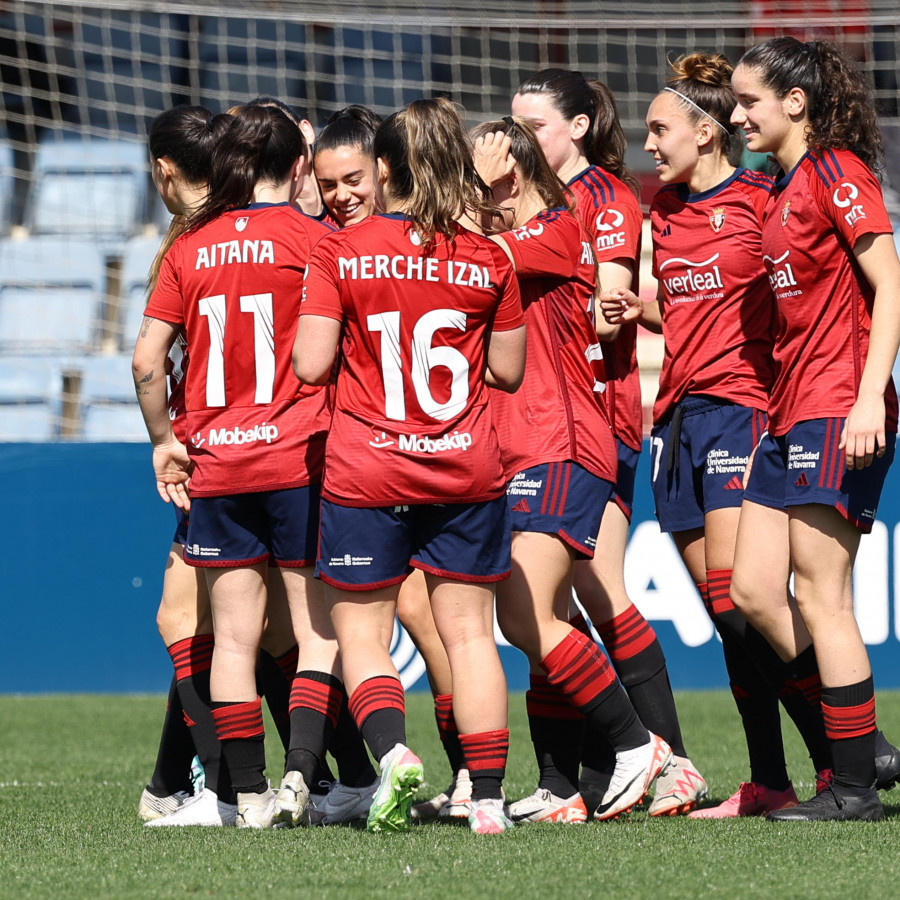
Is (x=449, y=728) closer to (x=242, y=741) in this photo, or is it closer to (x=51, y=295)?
(x=242, y=741)

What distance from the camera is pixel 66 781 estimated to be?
4.99 m

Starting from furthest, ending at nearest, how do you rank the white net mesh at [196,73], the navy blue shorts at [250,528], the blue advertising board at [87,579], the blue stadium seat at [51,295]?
1. the white net mesh at [196,73]
2. the blue stadium seat at [51,295]
3. the blue advertising board at [87,579]
4. the navy blue shorts at [250,528]

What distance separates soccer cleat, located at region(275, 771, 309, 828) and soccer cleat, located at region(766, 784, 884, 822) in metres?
1.25

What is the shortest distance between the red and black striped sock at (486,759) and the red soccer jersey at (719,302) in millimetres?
1301

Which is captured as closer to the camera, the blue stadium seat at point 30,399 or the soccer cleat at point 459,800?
the soccer cleat at point 459,800

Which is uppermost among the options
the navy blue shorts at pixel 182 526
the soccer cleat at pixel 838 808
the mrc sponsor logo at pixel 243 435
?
the mrc sponsor logo at pixel 243 435

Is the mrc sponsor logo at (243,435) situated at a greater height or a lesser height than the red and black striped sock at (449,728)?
greater

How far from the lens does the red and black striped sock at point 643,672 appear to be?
4.28 m

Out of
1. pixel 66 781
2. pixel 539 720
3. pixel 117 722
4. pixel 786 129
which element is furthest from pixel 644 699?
pixel 117 722

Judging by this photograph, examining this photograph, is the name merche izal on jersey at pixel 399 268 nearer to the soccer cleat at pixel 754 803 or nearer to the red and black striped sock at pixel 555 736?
the red and black striped sock at pixel 555 736

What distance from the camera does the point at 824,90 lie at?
12.3 feet

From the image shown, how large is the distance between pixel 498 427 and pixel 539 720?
88cm

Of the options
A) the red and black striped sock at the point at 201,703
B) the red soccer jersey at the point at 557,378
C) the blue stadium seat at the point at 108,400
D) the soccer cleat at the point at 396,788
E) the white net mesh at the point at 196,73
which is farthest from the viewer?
the white net mesh at the point at 196,73

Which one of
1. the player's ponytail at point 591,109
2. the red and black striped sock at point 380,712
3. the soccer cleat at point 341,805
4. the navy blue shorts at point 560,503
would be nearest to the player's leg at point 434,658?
the soccer cleat at point 341,805
